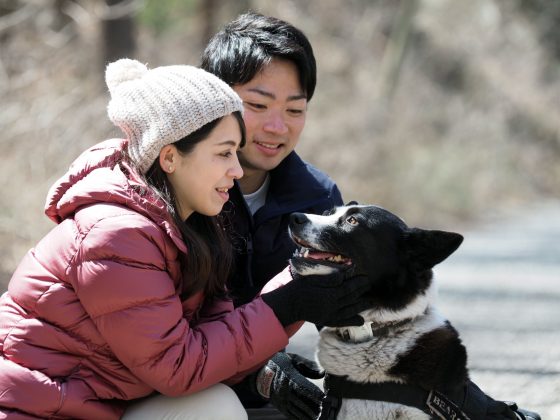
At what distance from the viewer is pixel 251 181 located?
348cm

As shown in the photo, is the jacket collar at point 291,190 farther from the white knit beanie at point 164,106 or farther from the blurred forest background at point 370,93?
the blurred forest background at point 370,93

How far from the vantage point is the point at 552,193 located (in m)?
16.9

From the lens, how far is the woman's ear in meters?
2.61

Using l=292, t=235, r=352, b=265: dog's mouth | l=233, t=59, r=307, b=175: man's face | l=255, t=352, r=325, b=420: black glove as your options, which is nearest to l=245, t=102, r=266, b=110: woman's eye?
l=233, t=59, r=307, b=175: man's face

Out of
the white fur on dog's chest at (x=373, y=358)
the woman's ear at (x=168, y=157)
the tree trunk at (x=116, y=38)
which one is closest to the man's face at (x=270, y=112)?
the woman's ear at (x=168, y=157)

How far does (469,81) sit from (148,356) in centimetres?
1765

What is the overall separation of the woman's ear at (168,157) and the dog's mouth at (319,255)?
1.81 ft

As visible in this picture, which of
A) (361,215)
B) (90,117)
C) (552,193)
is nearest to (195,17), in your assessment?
(90,117)

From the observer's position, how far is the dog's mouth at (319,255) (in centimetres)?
287

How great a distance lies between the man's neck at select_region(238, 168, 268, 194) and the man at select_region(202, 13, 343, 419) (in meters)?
0.04

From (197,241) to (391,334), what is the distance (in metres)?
0.78

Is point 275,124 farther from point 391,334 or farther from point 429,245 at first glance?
point 391,334

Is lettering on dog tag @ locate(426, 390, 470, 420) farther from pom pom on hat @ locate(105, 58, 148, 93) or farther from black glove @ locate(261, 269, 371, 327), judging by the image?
pom pom on hat @ locate(105, 58, 148, 93)

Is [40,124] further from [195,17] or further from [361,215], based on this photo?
[195,17]
